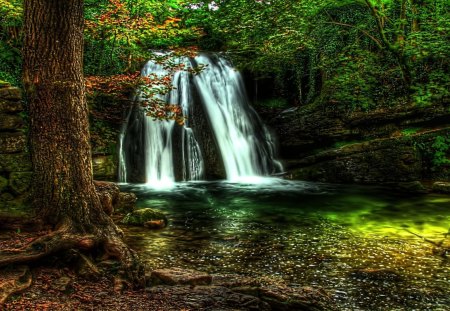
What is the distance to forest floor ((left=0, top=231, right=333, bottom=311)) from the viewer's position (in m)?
3.21

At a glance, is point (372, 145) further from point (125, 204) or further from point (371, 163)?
point (125, 204)

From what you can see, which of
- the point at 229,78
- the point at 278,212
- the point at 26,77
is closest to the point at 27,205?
the point at 26,77

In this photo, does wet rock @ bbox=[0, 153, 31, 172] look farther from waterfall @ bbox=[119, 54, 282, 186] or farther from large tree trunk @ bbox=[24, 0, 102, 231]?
waterfall @ bbox=[119, 54, 282, 186]

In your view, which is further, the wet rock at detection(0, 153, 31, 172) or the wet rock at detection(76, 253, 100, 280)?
the wet rock at detection(0, 153, 31, 172)

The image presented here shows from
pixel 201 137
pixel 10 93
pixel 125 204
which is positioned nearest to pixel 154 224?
pixel 125 204

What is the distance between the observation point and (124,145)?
13.4 meters

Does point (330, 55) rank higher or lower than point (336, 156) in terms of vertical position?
higher

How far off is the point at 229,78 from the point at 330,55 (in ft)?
15.4

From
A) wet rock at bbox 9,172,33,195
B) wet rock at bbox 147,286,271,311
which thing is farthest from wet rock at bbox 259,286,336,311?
wet rock at bbox 9,172,33,195

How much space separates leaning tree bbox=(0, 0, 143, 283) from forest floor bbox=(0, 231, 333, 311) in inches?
12.5

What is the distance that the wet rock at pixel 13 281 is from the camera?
10.1ft

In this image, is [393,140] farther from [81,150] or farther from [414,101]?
[81,150]

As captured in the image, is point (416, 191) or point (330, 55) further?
point (330, 55)

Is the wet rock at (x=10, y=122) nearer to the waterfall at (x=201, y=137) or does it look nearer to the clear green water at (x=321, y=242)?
the clear green water at (x=321, y=242)
